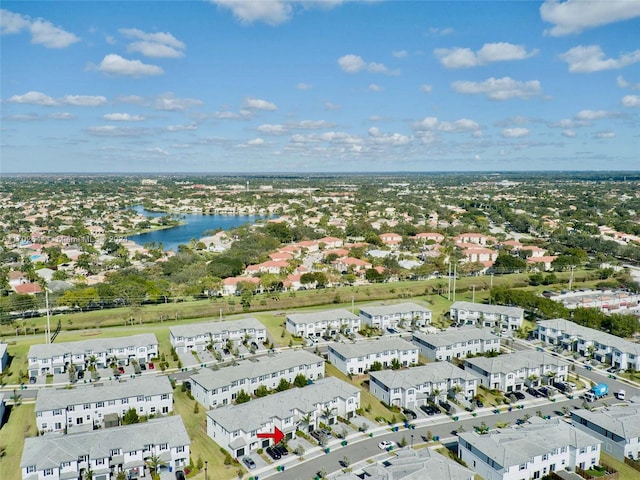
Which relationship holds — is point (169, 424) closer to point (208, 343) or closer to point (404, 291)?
point (208, 343)

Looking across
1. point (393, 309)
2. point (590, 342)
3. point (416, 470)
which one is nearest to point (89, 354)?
point (416, 470)

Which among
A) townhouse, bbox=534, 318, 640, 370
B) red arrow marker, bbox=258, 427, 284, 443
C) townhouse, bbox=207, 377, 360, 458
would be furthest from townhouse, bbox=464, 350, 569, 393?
red arrow marker, bbox=258, 427, 284, 443

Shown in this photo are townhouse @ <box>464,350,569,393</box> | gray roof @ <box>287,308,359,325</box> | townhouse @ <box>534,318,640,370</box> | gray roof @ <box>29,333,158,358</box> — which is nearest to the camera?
townhouse @ <box>464,350,569,393</box>

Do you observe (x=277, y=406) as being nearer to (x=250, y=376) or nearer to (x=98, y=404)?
(x=250, y=376)

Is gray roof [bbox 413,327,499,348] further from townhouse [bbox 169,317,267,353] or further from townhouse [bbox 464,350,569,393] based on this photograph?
townhouse [bbox 169,317,267,353]

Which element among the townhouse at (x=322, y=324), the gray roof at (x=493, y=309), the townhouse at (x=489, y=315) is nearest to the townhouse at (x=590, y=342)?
the townhouse at (x=489, y=315)

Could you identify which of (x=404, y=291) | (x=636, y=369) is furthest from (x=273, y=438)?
(x=404, y=291)

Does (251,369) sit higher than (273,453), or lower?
higher
